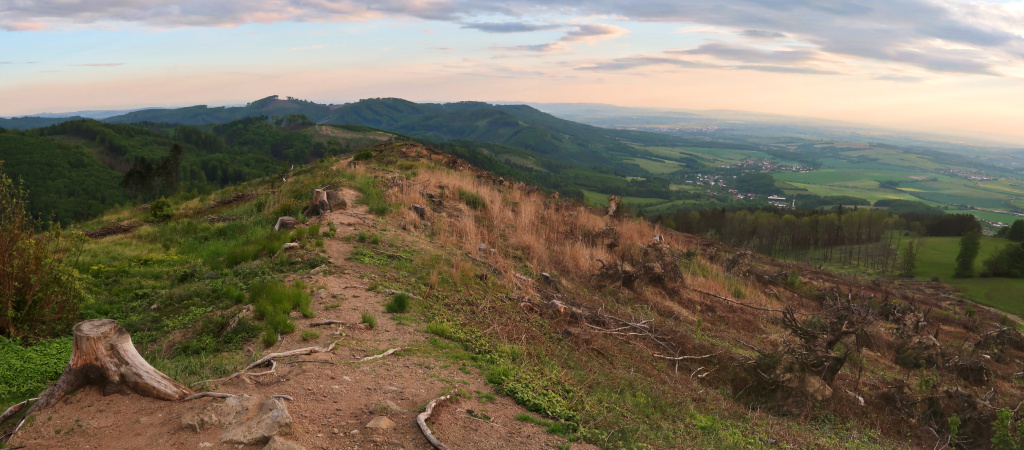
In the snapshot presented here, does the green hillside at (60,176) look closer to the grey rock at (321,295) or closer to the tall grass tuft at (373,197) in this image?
the tall grass tuft at (373,197)

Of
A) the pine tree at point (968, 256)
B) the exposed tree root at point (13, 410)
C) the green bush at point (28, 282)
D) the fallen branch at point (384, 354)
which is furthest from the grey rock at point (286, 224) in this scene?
the pine tree at point (968, 256)

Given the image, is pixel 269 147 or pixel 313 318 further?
pixel 269 147

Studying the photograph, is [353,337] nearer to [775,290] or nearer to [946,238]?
[775,290]

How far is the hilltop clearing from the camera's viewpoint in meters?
4.05

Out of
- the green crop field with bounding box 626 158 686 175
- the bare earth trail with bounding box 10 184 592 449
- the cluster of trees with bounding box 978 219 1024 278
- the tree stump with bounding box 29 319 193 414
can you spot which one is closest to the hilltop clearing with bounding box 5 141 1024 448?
the bare earth trail with bounding box 10 184 592 449

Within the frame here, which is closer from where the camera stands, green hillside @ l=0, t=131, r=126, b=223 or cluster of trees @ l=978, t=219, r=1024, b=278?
cluster of trees @ l=978, t=219, r=1024, b=278

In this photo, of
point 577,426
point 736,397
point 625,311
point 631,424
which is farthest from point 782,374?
point 577,426

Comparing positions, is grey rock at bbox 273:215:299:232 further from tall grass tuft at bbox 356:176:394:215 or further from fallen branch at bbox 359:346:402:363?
fallen branch at bbox 359:346:402:363

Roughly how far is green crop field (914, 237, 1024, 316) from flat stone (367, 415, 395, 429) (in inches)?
1547

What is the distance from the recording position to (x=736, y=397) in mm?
7020

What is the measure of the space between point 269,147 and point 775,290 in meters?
127

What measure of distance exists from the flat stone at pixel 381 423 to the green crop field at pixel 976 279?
3929cm

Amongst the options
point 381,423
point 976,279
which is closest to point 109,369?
point 381,423

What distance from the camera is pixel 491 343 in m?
6.06
